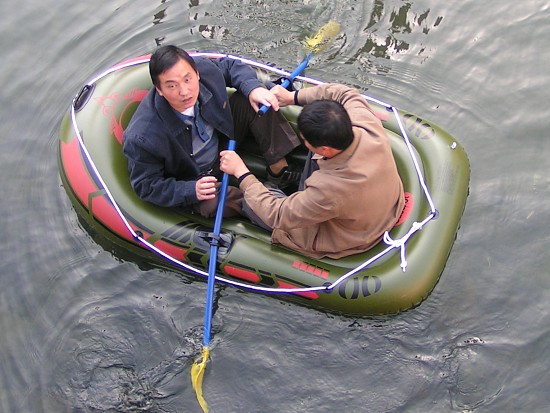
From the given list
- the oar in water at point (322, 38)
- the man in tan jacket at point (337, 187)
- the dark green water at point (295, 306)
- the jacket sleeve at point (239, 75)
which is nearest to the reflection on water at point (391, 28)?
the dark green water at point (295, 306)

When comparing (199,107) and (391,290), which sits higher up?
(199,107)

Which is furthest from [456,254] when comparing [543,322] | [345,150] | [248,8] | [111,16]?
[111,16]

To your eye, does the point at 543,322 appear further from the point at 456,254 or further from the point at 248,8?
the point at 248,8

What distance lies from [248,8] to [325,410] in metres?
3.78

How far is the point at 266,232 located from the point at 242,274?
1.03 ft

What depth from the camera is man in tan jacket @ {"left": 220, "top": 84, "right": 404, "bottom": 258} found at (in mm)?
3002

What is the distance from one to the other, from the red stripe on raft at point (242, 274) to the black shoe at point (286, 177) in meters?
0.68

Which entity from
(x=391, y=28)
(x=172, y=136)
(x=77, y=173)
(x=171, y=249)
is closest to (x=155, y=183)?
(x=172, y=136)

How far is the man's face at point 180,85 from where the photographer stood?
3369 mm

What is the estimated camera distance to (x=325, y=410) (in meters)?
3.74

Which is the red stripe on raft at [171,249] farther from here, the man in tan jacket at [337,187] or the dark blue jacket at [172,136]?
the man in tan jacket at [337,187]

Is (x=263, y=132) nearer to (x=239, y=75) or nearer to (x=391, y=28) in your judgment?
(x=239, y=75)

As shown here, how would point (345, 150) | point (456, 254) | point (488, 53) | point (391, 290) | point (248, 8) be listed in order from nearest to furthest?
point (345, 150) → point (391, 290) → point (456, 254) → point (488, 53) → point (248, 8)

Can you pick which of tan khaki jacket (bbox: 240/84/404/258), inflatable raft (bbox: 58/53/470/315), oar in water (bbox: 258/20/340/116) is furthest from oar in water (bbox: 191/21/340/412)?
oar in water (bbox: 258/20/340/116)
